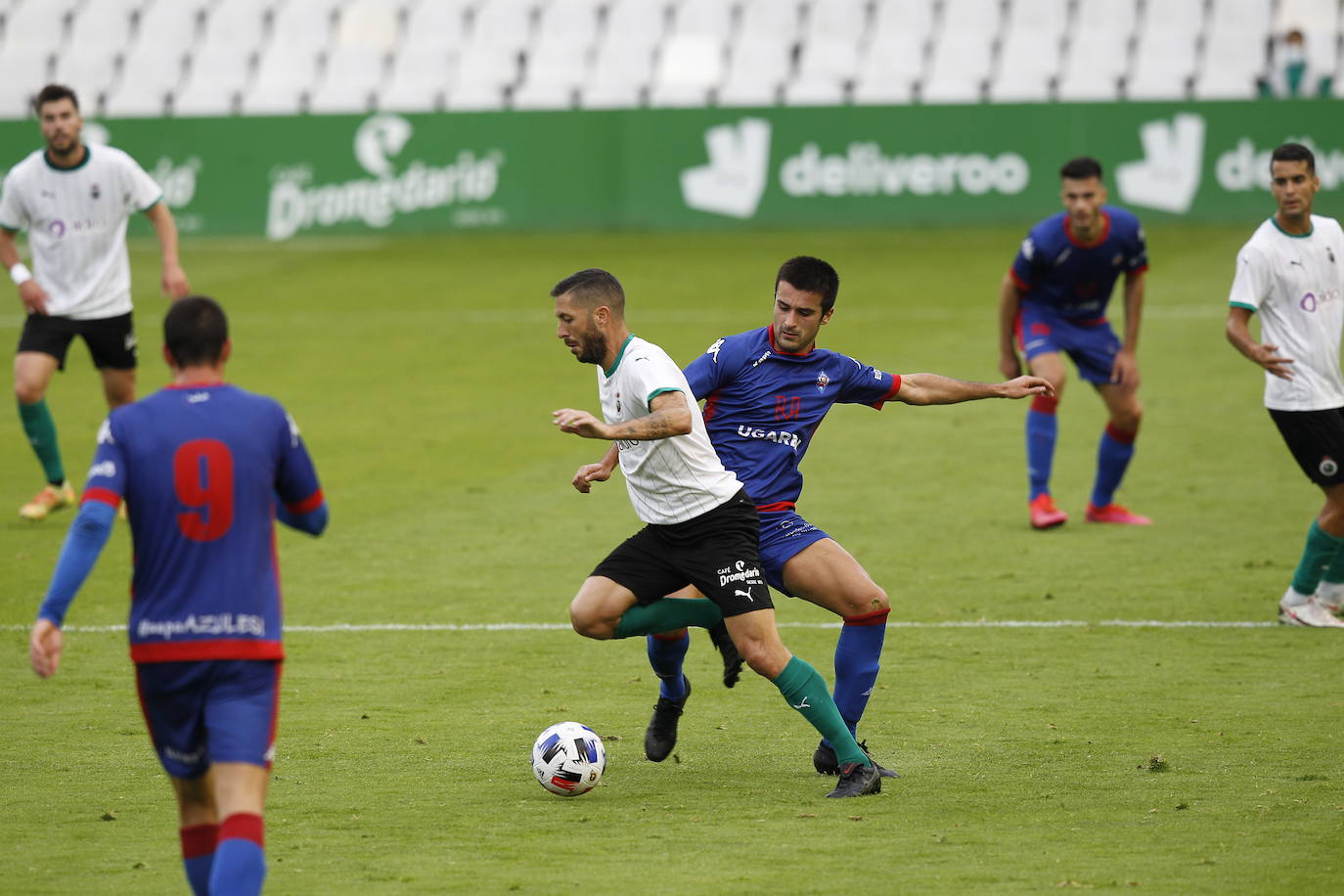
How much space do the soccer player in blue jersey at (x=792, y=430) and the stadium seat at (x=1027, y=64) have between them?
19258 mm

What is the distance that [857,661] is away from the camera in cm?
643

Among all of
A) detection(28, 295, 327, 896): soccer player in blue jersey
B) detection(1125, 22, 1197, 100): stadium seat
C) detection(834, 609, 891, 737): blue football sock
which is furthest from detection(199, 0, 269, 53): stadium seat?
detection(28, 295, 327, 896): soccer player in blue jersey

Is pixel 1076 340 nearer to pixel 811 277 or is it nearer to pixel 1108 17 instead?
pixel 811 277

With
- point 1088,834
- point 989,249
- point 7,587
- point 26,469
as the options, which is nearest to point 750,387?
point 1088,834

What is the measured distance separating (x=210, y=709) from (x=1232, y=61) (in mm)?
23803

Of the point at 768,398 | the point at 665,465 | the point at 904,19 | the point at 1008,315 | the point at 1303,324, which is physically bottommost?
the point at 665,465

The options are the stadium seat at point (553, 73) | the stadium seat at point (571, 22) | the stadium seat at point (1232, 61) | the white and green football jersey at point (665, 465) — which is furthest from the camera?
the stadium seat at point (571, 22)

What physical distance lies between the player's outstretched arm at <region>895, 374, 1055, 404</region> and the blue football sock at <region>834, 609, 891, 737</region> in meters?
0.82

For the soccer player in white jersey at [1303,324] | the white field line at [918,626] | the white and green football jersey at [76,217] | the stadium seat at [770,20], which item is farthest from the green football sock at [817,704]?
the stadium seat at [770,20]

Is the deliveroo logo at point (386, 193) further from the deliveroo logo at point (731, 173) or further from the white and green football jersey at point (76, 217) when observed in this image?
the white and green football jersey at point (76, 217)

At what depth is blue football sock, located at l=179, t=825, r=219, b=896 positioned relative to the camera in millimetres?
4648

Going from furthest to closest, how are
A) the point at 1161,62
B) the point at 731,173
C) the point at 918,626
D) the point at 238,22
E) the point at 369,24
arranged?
the point at 238,22 < the point at 369,24 < the point at 1161,62 < the point at 731,173 < the point at 918,626

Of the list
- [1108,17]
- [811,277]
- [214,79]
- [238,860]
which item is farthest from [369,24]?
[238,860]

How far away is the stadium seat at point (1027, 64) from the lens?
2555 cm
